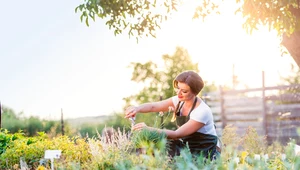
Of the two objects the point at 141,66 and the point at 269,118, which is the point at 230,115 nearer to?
the point at 269,118

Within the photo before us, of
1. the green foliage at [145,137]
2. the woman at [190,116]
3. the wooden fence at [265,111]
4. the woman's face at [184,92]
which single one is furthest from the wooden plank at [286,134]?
the green foliage at [145,137]

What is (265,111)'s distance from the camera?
1280cm

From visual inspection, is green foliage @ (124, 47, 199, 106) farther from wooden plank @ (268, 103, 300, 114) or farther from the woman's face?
the woman's face

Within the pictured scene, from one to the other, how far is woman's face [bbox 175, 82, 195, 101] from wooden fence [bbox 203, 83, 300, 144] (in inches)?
287

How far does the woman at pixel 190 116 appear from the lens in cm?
475

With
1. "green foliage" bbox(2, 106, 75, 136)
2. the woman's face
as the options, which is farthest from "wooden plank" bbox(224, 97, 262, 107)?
the woman's face

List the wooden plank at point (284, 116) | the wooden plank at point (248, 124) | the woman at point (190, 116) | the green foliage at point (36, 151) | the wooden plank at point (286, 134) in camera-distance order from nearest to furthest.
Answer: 1. the woman at point (190, 116)
2. the green foliage at point (36, 151)
3. the wooden plank at point (286, 134)
4. the wooden plank at point (284, 116)
5. the wooden plank at point (248, 124)

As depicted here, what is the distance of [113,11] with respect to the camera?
26.2 ft

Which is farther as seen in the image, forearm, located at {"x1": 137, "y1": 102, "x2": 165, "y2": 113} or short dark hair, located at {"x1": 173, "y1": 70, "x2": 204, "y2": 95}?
forearm, located at {"x1": 137, "y1": 102, "x2": 165, "y2": 113}

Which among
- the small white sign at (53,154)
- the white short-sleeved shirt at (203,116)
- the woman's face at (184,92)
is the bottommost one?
the small white sign at (53,154)

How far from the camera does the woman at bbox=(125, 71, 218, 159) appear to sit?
475 cm

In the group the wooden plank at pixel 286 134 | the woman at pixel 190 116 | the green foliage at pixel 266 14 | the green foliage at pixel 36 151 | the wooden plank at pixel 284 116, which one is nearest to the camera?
the woman at pixel 190 116

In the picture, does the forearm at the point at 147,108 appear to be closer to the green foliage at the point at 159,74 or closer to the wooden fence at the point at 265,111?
the wooden fence at the point at 265,111

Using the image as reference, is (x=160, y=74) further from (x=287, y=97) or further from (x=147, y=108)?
(x=147, y=108)
